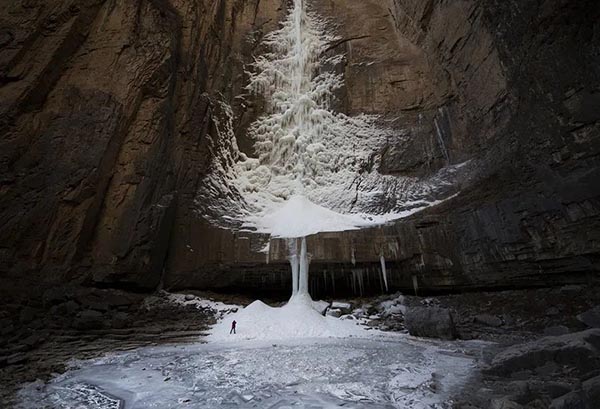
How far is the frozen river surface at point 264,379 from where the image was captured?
5.07 metres

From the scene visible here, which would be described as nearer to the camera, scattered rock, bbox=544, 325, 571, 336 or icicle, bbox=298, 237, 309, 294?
scattered rock, bbox=544, 325, 571, 336

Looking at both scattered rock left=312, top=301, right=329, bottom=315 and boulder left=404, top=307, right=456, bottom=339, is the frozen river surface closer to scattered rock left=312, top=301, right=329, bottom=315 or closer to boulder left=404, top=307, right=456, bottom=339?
boulder left=404, top=307, right=456, bottom=339

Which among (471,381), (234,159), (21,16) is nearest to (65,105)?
(21,16)

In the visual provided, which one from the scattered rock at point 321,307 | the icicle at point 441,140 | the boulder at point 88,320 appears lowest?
the boulder at point 88,320

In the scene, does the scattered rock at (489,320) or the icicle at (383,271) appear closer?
the scattered rock at (489,320)

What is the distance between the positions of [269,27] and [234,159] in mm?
9691

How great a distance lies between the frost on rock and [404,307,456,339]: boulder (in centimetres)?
492

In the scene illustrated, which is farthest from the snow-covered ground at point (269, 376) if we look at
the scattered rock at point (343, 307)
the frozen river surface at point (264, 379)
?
the scattered rock at point (343, 307)

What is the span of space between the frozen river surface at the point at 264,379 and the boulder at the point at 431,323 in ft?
2.72

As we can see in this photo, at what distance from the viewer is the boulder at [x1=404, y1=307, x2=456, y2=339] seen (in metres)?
9.78

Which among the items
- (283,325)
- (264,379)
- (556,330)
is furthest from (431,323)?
(264,379)

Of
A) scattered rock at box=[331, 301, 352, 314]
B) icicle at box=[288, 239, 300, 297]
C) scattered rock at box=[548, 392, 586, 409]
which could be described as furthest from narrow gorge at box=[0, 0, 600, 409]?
icicle at box=[288, 239, 300, 297]

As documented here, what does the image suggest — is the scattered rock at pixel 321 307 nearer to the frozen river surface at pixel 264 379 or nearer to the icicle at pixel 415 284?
the icicle at pixel 415 284

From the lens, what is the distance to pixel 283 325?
11.4m
